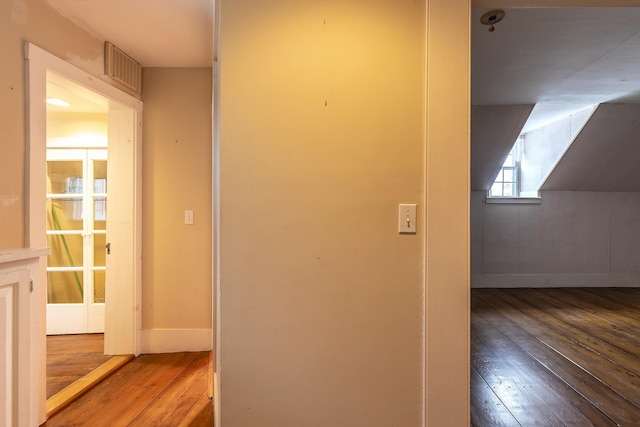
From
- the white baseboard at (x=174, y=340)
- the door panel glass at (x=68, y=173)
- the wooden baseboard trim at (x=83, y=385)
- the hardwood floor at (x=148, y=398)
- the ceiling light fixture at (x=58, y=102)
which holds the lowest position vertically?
the hardwood floor at (x=148, y=398)

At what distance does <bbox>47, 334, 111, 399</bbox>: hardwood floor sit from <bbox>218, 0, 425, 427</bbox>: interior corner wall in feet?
5.62

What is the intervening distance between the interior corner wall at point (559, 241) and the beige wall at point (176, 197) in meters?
3.96

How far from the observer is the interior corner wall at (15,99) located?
156 cm

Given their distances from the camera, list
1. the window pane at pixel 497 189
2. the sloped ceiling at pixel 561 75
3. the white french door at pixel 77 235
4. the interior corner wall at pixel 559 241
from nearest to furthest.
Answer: the sloped ceiling at pixel 561 75
the white french door at pixel 77 235
the interior corner wall at pixel 559 241
the window pane at pixel 497 189

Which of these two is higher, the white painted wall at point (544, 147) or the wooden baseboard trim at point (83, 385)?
the white painted wall at point (544, 147)

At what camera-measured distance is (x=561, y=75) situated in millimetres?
2807

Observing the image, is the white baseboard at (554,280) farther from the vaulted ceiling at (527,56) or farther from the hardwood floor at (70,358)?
the hardwood floor at (70,358)

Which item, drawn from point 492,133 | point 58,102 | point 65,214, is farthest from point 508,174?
point 65,214

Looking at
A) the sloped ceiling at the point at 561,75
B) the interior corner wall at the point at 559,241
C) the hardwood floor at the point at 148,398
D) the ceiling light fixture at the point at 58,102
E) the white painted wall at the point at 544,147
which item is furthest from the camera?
the interior corner wall at the point at 559,241

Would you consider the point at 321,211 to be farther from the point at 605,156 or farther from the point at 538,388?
the point at 605,156

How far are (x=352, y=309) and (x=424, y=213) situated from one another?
1.59 ft

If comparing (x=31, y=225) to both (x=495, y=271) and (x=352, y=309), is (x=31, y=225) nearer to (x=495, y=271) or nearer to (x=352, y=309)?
(x=352, y=309)

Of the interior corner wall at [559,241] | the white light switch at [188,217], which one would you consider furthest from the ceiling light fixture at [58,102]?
the interior corner wall at [559,241]

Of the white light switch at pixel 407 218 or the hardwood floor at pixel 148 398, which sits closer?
the white light switch at pixel 407 218
